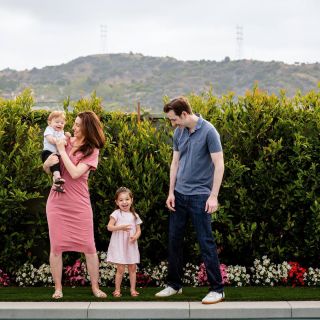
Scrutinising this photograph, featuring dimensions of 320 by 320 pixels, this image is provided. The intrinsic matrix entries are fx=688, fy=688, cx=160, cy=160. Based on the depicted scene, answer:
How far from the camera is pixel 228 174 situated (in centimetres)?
855

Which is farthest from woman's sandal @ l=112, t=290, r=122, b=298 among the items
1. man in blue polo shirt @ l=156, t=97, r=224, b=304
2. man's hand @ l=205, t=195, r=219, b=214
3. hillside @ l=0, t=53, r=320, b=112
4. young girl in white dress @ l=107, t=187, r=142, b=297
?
hillside @ l=0, t=53, r=320, b=112

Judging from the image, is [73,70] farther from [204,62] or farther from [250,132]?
[250,132]

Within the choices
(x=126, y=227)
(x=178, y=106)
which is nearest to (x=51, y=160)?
(x=126, y=227)

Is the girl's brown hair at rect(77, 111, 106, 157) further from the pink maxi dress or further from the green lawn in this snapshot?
the green lawn

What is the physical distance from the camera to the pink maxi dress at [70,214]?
714 centimetres

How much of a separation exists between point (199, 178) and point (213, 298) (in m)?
1.23

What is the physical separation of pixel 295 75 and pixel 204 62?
12.9 meters

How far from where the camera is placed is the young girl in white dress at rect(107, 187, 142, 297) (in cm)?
761

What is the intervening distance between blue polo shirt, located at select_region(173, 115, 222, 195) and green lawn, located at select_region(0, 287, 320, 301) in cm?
118

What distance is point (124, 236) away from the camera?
7738 millimetres

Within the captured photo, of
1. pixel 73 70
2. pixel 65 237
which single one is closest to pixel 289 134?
pixel 65 237

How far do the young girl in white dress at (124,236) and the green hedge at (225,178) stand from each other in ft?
1.58

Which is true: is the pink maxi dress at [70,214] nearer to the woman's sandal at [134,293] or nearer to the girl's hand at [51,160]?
the girl's hand at [51,160]

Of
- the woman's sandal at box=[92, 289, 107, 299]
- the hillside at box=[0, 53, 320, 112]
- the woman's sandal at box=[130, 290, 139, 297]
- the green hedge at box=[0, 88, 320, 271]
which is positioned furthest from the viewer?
the hillside at box=[0, 53, 320, 112]
